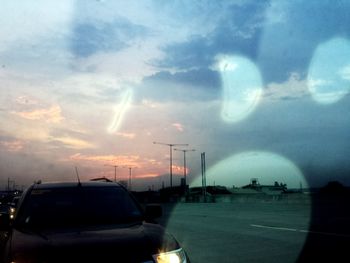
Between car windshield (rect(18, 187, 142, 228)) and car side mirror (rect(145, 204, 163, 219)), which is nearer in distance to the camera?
car windshield (rect(18, 187, 142, 228))

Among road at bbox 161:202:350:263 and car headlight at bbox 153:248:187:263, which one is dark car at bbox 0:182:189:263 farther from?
road at bbox 161:202:350:263

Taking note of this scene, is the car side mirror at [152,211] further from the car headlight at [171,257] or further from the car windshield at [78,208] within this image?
the car headlight at [171,257]

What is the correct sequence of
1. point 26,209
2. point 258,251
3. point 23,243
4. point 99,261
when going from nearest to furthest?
point 99,261
point 23,243
point 26,209
point 258,251

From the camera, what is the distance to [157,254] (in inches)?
180

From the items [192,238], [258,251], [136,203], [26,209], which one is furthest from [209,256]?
[26,209]

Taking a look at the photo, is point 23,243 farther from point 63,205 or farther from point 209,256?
point 209,256

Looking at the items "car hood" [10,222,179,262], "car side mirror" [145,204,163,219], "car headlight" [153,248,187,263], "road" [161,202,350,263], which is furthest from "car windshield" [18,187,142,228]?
"road" [161,202,350,263]

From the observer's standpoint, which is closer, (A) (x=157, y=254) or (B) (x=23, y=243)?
(A) (x=157, y=254)

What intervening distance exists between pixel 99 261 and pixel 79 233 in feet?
2.48

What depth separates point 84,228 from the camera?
5.33 meters

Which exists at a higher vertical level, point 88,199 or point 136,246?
point 88,199

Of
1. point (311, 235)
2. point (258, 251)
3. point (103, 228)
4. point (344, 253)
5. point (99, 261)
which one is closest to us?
point (99, 261)

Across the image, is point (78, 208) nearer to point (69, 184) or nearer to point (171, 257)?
point (69, 184)

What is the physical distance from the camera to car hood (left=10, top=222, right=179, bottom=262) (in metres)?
4.43
